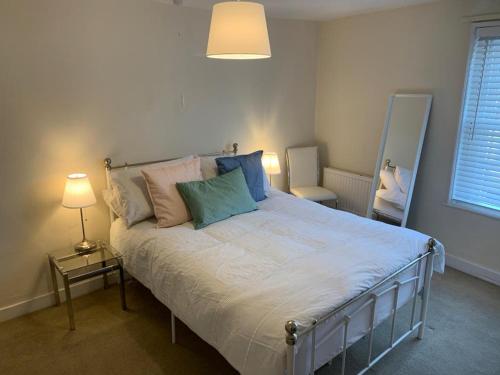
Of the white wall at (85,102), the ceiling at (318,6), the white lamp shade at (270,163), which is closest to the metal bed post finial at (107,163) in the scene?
the white wall at (85,102)

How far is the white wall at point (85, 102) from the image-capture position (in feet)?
8.11

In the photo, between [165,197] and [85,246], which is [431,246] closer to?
[165,197]

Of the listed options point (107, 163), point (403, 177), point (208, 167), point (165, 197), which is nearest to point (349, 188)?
point (403, 177)

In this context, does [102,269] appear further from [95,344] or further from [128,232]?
[95,344]

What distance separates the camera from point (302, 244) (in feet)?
7.68

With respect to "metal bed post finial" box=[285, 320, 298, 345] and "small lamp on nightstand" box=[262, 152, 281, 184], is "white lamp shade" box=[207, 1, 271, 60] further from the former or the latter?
"small lamp on nightstand" box=[262, 152, 281, 184]

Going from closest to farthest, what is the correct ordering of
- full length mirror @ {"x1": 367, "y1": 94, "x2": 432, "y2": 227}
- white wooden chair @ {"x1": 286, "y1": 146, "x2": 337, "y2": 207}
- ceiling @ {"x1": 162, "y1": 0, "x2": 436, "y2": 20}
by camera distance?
ceiling @ {"x1": 162, "y1": 0, "x2": 436, "y2": 20}, full length mirror @ {"x1": 367, "y1": 94, "x2": 432, "y2": 227}, white wooden chair @ {"x1": 286, "y1": 146, "x2": 337, "y2": 207}

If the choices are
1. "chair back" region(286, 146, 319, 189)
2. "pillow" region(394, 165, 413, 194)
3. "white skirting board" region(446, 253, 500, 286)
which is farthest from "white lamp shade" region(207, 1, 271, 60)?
"white skirting board" region(446, 253, 500, 286)

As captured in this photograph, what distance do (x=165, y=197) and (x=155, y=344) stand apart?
98 centimetres

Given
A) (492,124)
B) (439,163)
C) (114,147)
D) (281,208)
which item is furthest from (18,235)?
(492,124)

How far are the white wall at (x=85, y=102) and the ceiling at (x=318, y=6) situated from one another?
0.42m

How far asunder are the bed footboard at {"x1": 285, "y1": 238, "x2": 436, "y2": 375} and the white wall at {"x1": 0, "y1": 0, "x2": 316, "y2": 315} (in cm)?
203

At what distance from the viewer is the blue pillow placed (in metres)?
3.11

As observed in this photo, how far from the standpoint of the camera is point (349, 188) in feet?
13.2
